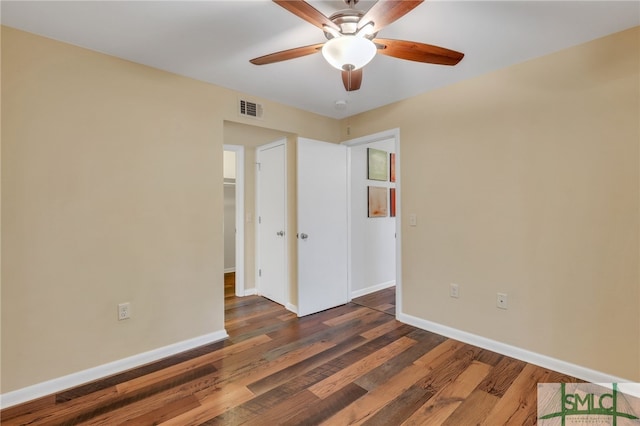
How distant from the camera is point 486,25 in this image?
1.90 meters

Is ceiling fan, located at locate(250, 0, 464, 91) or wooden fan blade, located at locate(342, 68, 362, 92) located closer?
ceiling fan, located at locate(250, 0, 464, 91)

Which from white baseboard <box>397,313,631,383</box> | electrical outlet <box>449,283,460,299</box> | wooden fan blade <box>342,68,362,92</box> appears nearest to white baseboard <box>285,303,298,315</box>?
white baseboard <box>397,313,631,383</box>

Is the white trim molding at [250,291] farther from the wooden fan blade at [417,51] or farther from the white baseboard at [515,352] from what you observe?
the wooden fan blade at [417,51]

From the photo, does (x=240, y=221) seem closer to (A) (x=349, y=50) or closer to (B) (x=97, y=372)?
(B) (x=97, y=372)

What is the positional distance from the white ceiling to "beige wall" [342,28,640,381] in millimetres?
265

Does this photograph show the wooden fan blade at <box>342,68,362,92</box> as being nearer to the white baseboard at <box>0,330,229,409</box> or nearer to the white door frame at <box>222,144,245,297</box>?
the white door frame at <box>222,144,245,297</box>

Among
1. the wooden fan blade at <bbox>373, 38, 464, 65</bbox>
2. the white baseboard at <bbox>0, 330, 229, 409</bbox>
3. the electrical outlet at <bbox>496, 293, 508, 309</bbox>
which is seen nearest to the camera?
the wooden fan blade at <bbox>373, 38, 464, 65</bbox>

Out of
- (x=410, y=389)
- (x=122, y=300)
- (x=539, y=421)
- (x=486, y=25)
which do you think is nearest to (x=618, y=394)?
(x=539, y=421)

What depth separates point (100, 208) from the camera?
7.27ft

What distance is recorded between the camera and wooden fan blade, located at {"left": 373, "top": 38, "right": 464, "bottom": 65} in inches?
65.1

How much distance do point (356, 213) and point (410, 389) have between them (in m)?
2.34

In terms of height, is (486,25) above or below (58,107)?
above

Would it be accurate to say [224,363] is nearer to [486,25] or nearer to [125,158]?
[125,158]

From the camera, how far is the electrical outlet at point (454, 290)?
2.79 m
